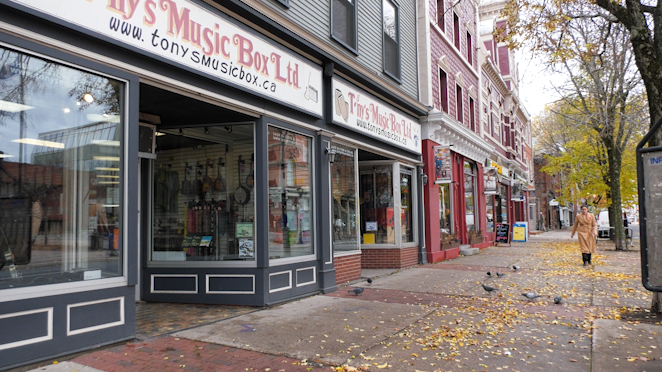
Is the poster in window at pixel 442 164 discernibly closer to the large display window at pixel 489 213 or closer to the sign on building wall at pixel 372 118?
the sign on building wall at pixel 372 118

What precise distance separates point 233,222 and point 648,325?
632 centimetres

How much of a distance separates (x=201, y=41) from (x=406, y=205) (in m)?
8.43

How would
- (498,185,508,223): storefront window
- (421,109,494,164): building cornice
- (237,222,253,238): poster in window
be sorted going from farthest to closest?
(498,185,508,223): storefront window → (421,109,494,164): building cornice → (237,222,253,238): poster in window

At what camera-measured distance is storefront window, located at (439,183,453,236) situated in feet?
49.9

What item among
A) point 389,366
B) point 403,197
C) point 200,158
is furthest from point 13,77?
point 403,197

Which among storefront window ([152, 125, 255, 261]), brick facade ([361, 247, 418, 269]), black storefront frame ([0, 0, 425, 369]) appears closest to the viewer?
black storefront frame ([0, 0, 425, 369])

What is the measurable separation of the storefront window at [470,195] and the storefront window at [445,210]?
7.27 feet

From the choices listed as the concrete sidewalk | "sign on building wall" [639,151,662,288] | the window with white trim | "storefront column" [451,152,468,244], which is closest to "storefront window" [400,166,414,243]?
the concrete sidewalk

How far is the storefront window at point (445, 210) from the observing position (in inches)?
598

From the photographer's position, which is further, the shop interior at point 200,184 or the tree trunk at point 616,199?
the tree trunk at point 616,199

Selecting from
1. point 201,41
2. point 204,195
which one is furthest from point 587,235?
point 201,41

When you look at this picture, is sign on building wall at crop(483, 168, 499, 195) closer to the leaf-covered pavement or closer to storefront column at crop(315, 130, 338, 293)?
the leaf-covered pavement

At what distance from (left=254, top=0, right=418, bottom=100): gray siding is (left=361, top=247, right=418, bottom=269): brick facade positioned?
14.3ft

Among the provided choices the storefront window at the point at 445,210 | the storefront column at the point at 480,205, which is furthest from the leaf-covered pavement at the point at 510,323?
the storefront column at the point at 480,205
